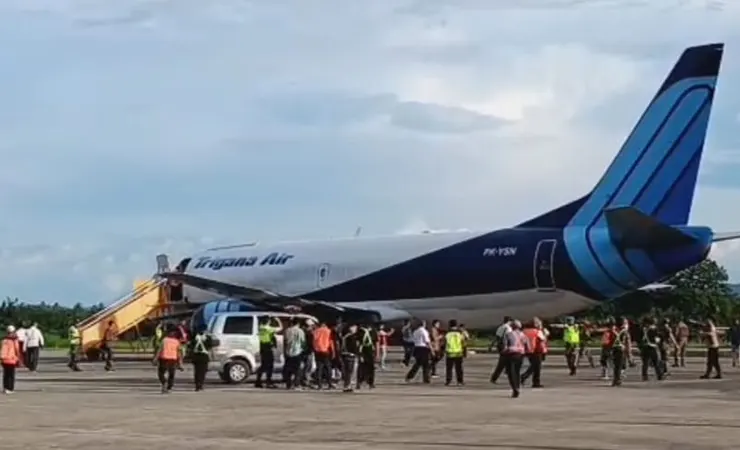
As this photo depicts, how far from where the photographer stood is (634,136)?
39.9 metres

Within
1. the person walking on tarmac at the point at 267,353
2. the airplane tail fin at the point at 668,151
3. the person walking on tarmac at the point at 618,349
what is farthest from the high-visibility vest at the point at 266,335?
the airplane tail fin at the point at 668,151

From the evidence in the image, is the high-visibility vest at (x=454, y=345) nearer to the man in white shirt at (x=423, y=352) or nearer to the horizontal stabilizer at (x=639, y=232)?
the man in white shirt at (x=423, y=352)

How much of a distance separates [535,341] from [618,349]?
8.10 ft

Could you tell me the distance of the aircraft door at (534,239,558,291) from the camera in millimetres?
39531

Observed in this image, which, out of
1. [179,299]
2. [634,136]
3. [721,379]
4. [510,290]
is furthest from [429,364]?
[179,299]

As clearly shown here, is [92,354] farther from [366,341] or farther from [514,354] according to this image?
[514,354]

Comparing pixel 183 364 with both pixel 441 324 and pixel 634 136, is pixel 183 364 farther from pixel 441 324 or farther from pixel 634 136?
pixel 634 136

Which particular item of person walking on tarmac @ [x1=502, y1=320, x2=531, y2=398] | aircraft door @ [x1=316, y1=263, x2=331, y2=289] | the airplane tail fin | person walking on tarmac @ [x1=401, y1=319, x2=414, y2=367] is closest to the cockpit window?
aircraft door @ [x1=316, y1=263, x2=331, y2=289]

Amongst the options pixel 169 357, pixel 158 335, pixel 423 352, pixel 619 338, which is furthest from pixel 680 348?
pixel 169 357

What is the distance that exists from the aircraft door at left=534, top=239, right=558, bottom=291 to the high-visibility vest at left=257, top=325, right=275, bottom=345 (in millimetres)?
12372

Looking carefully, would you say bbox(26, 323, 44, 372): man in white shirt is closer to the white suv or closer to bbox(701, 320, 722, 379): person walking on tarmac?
the white suv

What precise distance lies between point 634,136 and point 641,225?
4.39 metres

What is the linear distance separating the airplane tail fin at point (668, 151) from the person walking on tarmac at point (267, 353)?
13025 millimetres

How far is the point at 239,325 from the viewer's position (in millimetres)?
29953
